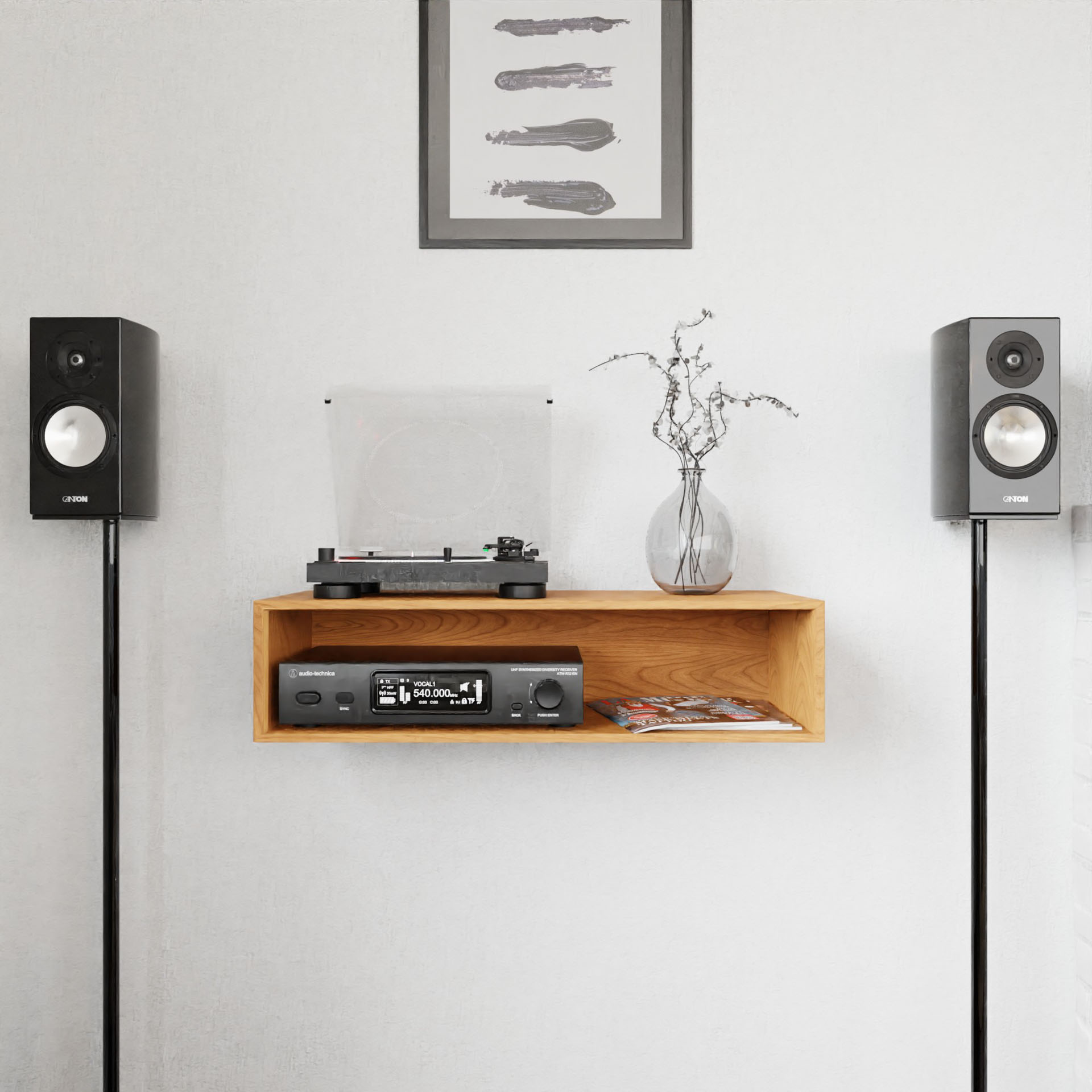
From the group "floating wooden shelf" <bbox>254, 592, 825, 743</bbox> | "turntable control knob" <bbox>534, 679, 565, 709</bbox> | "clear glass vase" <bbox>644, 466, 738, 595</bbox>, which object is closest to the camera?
"turntable control knob" <bbox>534, 679, 565, 709</bbox>

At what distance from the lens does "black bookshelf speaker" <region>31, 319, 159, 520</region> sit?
140 cm

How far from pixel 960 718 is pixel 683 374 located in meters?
0.90

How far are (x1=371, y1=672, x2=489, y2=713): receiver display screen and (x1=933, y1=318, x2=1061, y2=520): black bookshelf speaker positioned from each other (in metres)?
0.91

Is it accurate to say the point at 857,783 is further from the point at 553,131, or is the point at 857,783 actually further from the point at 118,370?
the point at 118,370

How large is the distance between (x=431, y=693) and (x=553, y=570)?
411 millimetres

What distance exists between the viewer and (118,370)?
1.40m

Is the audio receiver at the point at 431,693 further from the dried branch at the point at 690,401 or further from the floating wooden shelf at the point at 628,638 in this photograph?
the dried branch at the point at 690,401

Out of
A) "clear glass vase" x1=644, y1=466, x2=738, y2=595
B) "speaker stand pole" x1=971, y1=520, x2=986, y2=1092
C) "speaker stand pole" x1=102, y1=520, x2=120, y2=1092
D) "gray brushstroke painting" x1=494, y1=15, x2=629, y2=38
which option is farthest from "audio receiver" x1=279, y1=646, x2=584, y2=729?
"gray brushstroke painting" x1=494, y1=15, x2=629, y2=38

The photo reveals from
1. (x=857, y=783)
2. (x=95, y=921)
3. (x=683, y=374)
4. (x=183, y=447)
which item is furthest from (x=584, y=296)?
(x=95, y=921)

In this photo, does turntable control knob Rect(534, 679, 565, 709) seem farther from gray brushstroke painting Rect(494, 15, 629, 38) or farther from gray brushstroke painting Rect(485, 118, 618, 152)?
gray brushstroke painting Rect(494, 15, 629, 38)

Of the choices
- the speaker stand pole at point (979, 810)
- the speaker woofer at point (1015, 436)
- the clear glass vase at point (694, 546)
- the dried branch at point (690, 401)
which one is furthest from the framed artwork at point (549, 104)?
the speaker stand pole at point (979, 810)

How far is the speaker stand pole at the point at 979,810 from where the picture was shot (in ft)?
4.71

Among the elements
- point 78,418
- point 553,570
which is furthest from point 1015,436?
point 78,418

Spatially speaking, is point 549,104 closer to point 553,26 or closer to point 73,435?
point 553,26
